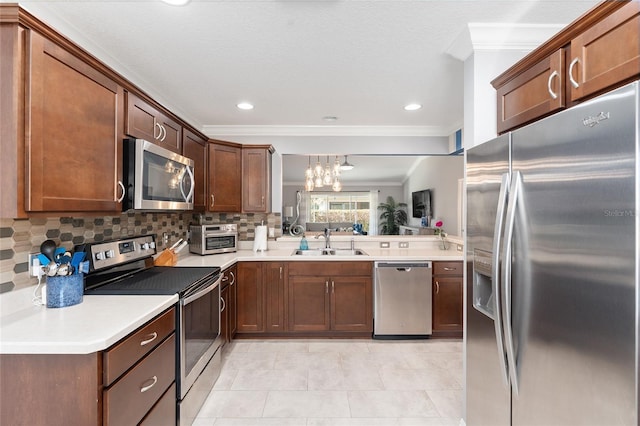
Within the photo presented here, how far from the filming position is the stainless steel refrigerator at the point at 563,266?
875 millimetres

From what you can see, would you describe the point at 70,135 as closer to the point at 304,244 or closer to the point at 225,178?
the point at 225,178

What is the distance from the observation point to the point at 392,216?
4926 millimetres

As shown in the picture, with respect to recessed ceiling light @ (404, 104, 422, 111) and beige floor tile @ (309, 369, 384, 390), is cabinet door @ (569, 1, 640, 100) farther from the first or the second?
beige floor tile @ (309, 369, 384, 390)

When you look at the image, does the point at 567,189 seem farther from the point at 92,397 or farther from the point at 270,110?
the point at 270,110

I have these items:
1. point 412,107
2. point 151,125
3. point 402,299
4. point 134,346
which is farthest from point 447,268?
point 151,125

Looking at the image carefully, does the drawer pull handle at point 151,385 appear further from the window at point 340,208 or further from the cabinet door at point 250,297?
the window at point 340,208

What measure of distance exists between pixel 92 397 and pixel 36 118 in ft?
3.66

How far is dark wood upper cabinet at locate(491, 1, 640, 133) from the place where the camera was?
983mm

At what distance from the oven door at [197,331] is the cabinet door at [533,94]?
2.06 m

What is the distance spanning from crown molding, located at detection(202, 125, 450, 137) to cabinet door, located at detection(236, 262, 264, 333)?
1.61m

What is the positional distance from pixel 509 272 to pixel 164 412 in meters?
1.81

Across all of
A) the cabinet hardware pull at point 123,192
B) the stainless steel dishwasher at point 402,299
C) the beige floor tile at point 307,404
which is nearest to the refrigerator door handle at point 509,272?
the beige floor tile at point 307,404

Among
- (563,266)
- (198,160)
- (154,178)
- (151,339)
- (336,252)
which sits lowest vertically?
(151,339)

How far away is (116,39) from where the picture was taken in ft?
6.23
